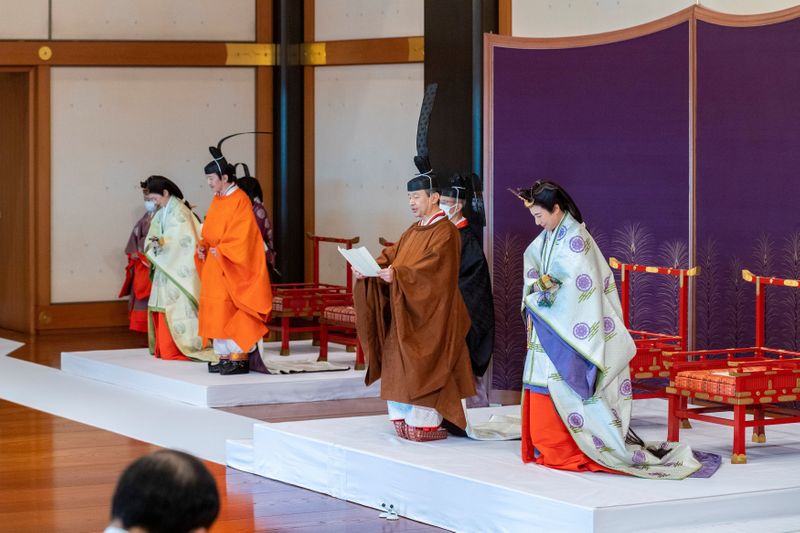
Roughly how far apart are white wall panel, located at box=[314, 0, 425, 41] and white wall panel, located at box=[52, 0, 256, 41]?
75 centimetres

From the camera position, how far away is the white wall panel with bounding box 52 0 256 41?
11211 mm

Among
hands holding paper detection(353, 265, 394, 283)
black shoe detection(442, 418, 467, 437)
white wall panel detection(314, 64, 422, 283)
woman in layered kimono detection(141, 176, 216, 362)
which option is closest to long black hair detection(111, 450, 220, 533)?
hands holding paper detection(353, 265, 394, 283)

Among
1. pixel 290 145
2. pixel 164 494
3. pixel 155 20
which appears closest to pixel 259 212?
pixel 290 145

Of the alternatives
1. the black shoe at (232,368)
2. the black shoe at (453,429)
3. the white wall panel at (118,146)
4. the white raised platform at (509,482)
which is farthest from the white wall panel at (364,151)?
the black shoe at (453,429)

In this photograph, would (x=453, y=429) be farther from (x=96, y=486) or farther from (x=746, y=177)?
(x=746, y=177)

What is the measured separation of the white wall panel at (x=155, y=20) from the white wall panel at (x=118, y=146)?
0.30 metres

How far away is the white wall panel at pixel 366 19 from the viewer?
423 inches

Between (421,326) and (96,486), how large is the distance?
1.56 m

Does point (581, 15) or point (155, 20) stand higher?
point (155, 20)

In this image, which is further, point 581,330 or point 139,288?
point 139,288

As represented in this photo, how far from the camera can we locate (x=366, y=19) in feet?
36.2

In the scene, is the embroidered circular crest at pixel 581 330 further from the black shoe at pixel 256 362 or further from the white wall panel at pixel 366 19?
the white wall panel at pixel 366 19

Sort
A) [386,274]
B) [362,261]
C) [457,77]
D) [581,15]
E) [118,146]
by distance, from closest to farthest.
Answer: [362,261] < [386,274] < [581,15] < [457,77] < [118,146]

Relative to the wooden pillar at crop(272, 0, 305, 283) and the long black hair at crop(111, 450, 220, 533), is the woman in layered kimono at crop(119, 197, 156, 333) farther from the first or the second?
the long black hair at crop(111, 450, 220, 533)
